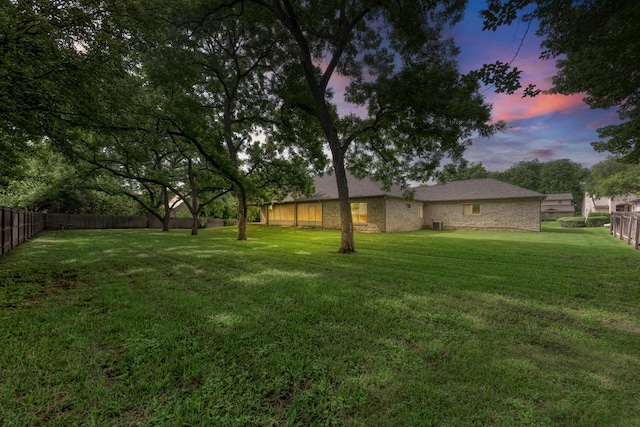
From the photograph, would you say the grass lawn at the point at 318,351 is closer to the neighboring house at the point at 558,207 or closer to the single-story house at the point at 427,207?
the single-story house at the point at 427,207

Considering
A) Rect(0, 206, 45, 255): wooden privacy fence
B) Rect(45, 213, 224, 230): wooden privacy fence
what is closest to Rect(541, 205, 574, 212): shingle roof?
Rect(45, 213, 224, 230): wooden privacy fence

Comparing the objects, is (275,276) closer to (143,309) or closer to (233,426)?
(143,309)

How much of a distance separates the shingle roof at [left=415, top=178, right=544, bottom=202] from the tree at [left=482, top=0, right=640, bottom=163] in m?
11.8

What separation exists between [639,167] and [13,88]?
5045cm

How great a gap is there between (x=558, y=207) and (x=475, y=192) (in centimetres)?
3789

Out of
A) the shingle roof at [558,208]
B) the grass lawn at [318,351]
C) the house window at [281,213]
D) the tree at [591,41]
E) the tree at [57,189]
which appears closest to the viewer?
the grass lawn at [318,351]

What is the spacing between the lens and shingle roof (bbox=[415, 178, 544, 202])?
1920 cm

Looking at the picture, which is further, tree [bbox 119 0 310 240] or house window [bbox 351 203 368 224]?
house window [bbox 351 203 368 224]

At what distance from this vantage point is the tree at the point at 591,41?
4.30m

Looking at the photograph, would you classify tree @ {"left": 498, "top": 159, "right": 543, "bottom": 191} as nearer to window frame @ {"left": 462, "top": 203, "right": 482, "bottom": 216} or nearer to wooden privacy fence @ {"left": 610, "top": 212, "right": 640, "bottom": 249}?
window frame @ {"left": 462, "top": 203, "right": 482, "bottom": 216}

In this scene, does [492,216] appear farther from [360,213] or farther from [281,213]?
[281,213]

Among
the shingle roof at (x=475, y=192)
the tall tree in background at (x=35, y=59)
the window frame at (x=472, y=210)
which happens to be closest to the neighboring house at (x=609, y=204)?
the shingle roof at (x=475, y=192)

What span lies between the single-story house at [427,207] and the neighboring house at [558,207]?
112 ft

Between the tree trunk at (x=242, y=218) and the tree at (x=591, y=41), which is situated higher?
the tree at (x=591, y=41)
